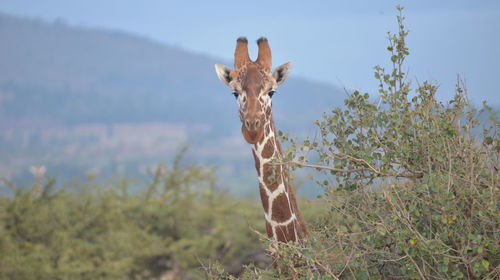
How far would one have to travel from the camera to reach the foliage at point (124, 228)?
14227 mm

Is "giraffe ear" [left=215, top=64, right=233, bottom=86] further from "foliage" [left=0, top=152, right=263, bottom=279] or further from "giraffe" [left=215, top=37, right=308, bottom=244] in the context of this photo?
"foliage" [left=0, top=152, right=263, bottom=279]

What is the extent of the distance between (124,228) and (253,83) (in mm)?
10894

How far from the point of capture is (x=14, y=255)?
533 inches

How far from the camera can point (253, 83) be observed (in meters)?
6.20

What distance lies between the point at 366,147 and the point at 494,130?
96 cm

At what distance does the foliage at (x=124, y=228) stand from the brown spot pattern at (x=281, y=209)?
669 cm

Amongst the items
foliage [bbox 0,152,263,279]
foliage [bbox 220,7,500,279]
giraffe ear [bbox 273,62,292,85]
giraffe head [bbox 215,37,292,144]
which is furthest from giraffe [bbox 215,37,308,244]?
foliage [bbox 0,152,263,279]

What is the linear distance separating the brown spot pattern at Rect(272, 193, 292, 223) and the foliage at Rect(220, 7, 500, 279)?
0.37m

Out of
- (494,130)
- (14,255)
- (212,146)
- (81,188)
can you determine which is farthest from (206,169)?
(212,146)

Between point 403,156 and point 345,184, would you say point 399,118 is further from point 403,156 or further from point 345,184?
point 345,184

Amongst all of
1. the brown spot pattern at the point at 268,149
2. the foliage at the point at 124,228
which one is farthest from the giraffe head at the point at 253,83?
the foliage at the point at 124,228

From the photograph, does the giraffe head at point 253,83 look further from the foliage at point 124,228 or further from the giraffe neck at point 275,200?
the foliage at point 124,228

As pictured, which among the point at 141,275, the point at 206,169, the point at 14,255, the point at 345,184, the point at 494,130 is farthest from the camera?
the point at 206,169

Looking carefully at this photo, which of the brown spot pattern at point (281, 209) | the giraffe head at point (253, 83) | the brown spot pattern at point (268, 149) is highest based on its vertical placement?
the giraffe head at point (253, 83)
